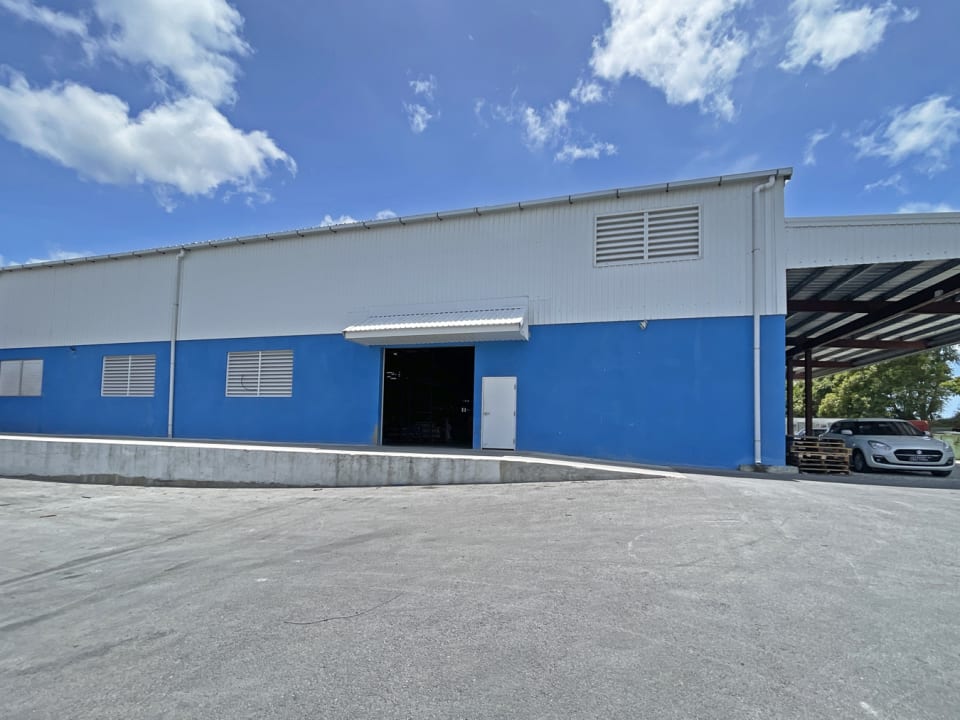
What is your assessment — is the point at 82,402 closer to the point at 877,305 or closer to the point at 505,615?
the point at 505,615

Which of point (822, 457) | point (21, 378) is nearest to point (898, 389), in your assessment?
point (822, 457)

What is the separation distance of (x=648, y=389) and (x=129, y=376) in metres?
16.8

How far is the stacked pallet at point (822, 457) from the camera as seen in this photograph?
1221 cm

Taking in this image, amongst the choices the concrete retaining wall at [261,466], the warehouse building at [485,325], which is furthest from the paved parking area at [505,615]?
the warehouse building at [485,325]

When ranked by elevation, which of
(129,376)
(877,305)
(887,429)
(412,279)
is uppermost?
(412,279)

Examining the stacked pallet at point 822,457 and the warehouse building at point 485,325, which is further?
the stacked pallet at point 822,457

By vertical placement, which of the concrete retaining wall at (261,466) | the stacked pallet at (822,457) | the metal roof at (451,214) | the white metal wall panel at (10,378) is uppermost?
the metal roof at (451,214)

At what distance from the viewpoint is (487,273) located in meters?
14.3

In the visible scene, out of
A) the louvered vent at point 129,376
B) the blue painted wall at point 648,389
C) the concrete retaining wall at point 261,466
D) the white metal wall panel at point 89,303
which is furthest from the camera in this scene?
the white metal wall panel at point 89,303

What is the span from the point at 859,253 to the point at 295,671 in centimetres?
1284

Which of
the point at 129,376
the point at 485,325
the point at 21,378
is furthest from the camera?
the point at 21,378

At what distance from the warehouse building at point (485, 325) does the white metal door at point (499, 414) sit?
5 cm

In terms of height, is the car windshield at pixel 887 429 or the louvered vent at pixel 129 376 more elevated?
the louvered vent at pixel 129 376

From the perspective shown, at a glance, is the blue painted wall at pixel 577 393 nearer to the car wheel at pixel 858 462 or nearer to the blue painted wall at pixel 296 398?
the blue painted wall at pixel 296 398
